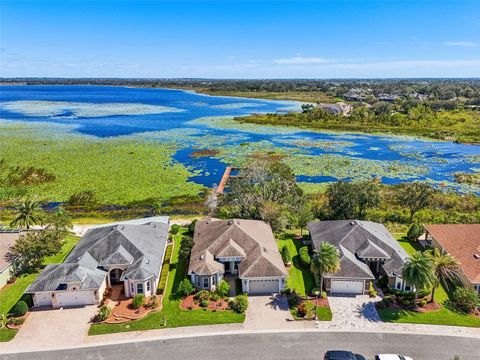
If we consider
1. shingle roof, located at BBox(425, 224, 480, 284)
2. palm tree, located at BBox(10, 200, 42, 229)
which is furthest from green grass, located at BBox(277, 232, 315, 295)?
palm tree, located at BBox(10, 200, 42, 229)

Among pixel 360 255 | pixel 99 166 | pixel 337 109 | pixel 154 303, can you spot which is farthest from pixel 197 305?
pixel 337 109

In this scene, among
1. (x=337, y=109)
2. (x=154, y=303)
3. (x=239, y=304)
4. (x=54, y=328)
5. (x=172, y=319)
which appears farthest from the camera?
(x=337, y=109)

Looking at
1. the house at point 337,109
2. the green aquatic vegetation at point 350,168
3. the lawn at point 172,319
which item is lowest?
the lawn at point 172,319

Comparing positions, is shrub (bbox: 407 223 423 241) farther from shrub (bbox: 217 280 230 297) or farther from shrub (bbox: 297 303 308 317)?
shrub (bbox: 217 280 230 297)

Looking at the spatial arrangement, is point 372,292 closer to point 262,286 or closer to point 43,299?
point 262,286

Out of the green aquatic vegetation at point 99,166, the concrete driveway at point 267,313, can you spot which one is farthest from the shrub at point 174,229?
the concrete driveway at point 267,313

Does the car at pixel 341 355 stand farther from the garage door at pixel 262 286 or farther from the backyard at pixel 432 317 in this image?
the garage door at pixel 262 286

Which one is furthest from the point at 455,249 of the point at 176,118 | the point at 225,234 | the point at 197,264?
the point at 176,118
